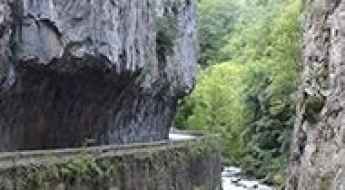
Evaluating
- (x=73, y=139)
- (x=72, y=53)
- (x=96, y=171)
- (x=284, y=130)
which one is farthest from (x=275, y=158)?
(x=96, y=171)

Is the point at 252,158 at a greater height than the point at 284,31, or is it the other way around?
the point at 284,31

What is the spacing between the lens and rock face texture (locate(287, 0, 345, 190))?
24.5 feet

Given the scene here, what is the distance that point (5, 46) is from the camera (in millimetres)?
20203

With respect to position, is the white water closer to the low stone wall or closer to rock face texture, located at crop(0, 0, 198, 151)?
rock face texture, located at crop(0, 0, 198, 151)

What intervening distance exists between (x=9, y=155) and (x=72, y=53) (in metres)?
11.1

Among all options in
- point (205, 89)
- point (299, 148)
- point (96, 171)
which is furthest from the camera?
point (205, 89)

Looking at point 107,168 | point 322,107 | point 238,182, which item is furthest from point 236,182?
point 322,107

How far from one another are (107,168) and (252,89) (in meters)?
32.9

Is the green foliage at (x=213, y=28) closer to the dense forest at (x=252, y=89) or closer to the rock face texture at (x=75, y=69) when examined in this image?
the dense forest at (x=252, y=89)

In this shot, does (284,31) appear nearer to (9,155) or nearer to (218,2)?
(9,155)

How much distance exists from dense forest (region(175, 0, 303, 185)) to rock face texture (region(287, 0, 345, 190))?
1683 cm

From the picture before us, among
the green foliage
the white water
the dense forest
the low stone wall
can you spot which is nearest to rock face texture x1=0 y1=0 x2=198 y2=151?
the low stone wall

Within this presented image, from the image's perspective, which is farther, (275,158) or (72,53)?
(275,158)

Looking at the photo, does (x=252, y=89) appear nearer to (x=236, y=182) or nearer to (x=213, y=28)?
(x=236, y=182)
